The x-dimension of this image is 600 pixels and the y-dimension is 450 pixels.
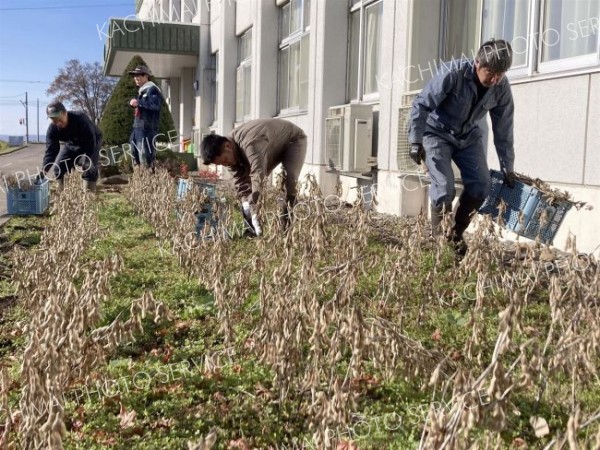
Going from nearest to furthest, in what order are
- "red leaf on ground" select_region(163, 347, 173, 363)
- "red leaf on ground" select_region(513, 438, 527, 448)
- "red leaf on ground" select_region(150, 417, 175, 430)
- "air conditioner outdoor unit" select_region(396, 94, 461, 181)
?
"red leaf on ground" select_region(513, 438, 527, 448) → "red leaf on ground" select_region(150, 417, 175, 430) → "red leaf on ground" select_region(163, 347, 173, 363) → "air conditioner outdoor unit" select_region(396, 94, 461, 181)

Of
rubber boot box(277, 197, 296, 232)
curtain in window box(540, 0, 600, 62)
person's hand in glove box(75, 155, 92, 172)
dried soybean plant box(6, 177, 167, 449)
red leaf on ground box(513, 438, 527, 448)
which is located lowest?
red leaf on ground box(513, 438, 527, 448)

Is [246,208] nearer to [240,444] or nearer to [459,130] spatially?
[459,130]

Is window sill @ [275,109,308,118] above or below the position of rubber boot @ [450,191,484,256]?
above

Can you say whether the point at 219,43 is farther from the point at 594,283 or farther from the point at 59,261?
the point at 594,283

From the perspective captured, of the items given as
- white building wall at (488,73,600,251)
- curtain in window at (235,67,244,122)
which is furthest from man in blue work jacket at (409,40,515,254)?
curtain in window at (235,67,244,122)

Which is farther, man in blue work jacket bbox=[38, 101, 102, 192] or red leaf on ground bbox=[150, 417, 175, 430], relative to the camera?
man in blue work jacket bbox=[38, 101, 102, 192]

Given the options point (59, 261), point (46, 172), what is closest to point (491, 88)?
point (59, 261)

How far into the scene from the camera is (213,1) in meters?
18.7

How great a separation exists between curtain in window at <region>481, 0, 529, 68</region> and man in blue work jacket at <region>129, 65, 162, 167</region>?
5.85m

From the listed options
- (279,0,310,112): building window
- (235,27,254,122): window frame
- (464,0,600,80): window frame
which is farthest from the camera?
(235,27,254,122): window frame

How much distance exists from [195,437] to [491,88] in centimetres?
339

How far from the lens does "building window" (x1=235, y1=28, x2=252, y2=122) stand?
1616 centimetres

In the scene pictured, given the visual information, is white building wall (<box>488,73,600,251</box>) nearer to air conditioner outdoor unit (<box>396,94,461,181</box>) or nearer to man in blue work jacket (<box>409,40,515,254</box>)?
man in blue work jacket (<box>409,40,515,254</box>)

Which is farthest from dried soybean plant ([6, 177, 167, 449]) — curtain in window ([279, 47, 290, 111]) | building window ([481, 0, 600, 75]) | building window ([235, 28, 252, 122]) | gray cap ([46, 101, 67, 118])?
building window ([235, 28, 252, 122])
